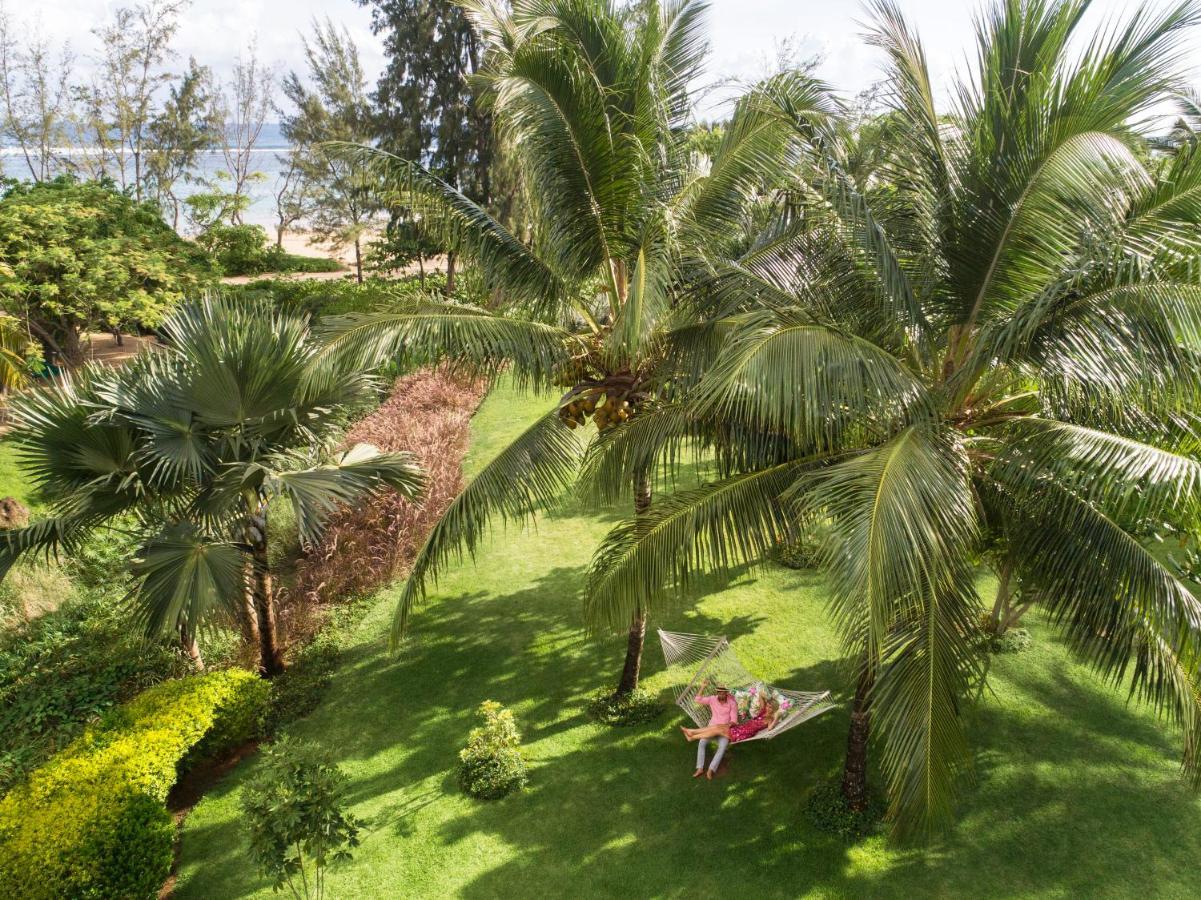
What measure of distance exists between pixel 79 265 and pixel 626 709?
1501 cm

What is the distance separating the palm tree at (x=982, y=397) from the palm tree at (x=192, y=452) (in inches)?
132

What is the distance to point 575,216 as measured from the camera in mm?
6410

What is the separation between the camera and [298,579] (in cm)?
1015

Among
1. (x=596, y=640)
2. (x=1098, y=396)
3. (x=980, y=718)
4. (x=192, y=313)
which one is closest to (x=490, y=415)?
(x=596, y=640)

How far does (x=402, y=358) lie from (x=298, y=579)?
5.41 metres

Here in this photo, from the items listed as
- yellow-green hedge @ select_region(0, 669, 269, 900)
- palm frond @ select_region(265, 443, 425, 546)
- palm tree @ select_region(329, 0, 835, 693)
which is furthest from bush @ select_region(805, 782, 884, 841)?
yellow-green hedge @ select_region(0, 669, 269, 900)

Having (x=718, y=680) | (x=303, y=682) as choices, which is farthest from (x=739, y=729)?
(x=303, y=682)

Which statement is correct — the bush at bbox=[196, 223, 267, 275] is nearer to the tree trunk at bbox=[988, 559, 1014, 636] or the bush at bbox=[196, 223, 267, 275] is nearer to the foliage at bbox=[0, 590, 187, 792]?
the foliage at bbox=[0, 590, 187, 792]

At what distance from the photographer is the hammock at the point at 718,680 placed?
648cm

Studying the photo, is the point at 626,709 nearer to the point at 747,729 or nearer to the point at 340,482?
the point at 747,729

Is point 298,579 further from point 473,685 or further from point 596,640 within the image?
point 596,640

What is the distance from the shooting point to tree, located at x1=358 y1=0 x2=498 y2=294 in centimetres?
2464

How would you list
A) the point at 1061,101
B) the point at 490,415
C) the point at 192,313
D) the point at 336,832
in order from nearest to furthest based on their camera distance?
the point at 1061,101, the point at 336,832, the point at 192,313, the point at 490,415

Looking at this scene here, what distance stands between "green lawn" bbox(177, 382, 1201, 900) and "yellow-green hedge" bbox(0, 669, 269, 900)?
66 cm
